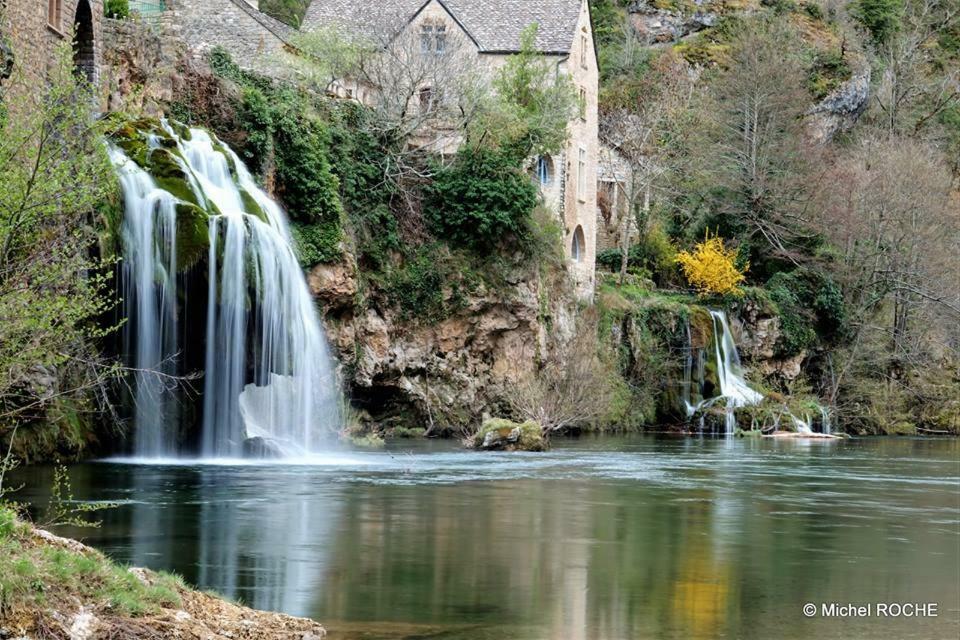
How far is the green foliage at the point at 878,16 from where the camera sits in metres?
93.4

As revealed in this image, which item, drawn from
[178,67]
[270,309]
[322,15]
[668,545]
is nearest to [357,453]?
[270,309]

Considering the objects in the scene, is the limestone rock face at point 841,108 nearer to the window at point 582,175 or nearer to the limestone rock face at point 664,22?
the limestone rock face at point 664,22

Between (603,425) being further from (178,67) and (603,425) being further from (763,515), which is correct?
(763,515)

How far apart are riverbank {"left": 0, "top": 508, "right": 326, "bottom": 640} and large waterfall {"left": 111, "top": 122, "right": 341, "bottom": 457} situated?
1835cm

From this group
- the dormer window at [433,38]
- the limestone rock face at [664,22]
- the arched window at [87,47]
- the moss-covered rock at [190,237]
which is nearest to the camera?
the moss-covered rock at [190,237]

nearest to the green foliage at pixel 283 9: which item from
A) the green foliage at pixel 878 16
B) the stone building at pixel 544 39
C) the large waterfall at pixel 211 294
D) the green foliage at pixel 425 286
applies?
the stone building at pixel 544 39

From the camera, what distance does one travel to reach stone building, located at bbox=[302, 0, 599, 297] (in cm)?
6116

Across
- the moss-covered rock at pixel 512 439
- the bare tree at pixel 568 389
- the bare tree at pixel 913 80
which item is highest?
the bare tree at pixel 913 80

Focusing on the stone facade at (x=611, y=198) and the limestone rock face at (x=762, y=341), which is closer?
the limestone rock face at (x=762, y=341)

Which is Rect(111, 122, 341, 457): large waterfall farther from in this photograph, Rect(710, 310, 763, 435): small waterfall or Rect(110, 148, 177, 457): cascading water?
Rect(710, 310, 763, 435): small waterfall

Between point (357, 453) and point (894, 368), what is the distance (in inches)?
1301

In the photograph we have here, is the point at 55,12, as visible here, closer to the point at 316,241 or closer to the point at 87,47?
the point at 87,47

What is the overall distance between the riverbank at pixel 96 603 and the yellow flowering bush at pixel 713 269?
5277cm

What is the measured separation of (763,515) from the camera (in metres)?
25.2
